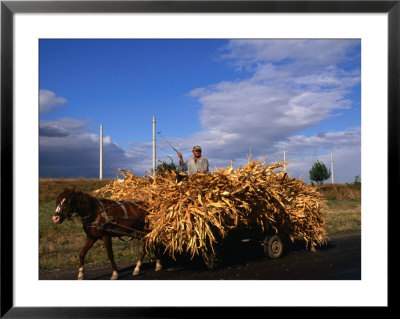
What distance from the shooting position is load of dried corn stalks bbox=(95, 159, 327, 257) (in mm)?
4391

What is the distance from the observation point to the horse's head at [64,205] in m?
4.18

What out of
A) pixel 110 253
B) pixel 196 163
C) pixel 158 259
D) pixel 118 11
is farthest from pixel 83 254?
pixel 118 11

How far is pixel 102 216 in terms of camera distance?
470 cm

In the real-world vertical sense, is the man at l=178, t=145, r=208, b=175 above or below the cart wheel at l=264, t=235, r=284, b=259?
above

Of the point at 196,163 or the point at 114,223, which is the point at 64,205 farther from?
the point at 196,163

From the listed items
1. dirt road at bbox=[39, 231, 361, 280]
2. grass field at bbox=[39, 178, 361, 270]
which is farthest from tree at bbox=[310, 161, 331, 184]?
dirt road at bbox=[39, 231, 361, 280]

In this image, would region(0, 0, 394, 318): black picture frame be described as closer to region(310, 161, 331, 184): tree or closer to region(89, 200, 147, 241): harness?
region(89, 200, 147, 241): harness

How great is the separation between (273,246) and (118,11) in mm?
4694

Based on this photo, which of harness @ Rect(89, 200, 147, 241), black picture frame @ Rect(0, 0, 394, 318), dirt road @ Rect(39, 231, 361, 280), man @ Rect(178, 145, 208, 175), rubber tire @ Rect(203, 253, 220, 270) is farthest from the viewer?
man @ Rect(178, 145, 208, 175)

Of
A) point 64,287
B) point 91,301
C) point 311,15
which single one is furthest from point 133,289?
point 311,15

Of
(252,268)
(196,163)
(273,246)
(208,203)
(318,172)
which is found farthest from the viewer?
(318,172)

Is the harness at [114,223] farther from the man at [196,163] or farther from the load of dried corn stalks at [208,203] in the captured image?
the man at [196,163]

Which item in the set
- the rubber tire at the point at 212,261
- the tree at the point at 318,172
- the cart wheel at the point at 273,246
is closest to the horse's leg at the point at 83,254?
the rubber tire at the point at 212,261

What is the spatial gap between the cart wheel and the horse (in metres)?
2.05
